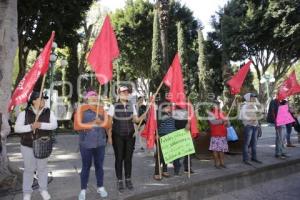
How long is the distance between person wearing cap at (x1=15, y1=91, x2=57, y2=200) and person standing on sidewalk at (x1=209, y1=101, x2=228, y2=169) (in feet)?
13.7

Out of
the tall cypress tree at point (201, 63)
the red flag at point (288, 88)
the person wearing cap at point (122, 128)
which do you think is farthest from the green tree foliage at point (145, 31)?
the person wearing cap at point (122, 128)

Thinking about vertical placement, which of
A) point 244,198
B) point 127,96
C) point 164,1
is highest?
point 164,1

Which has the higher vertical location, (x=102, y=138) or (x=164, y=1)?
(x=164, y=1)

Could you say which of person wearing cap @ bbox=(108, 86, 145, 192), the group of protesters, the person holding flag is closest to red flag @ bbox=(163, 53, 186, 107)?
the group of protesters

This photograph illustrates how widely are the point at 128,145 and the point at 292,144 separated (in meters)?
8.65

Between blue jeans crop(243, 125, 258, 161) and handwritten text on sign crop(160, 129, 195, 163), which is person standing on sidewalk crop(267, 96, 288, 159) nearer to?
blue jeans crop(243, 125, 258, 161)

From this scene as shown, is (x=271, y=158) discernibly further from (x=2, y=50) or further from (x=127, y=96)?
(x=2, y=50)

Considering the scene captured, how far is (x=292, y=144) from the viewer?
14164 mm

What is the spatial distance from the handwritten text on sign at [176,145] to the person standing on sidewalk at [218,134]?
1.40 metres

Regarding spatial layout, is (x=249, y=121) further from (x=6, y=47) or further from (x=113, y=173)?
(x=6, y=47)

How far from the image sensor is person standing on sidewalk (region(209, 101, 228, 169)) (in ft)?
31.2

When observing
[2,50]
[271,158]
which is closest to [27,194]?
[2,50]

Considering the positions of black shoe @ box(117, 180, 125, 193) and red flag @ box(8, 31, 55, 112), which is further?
black shoe @ box(117, 180, 125, 193)

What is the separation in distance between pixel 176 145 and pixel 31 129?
3003 millimetres
